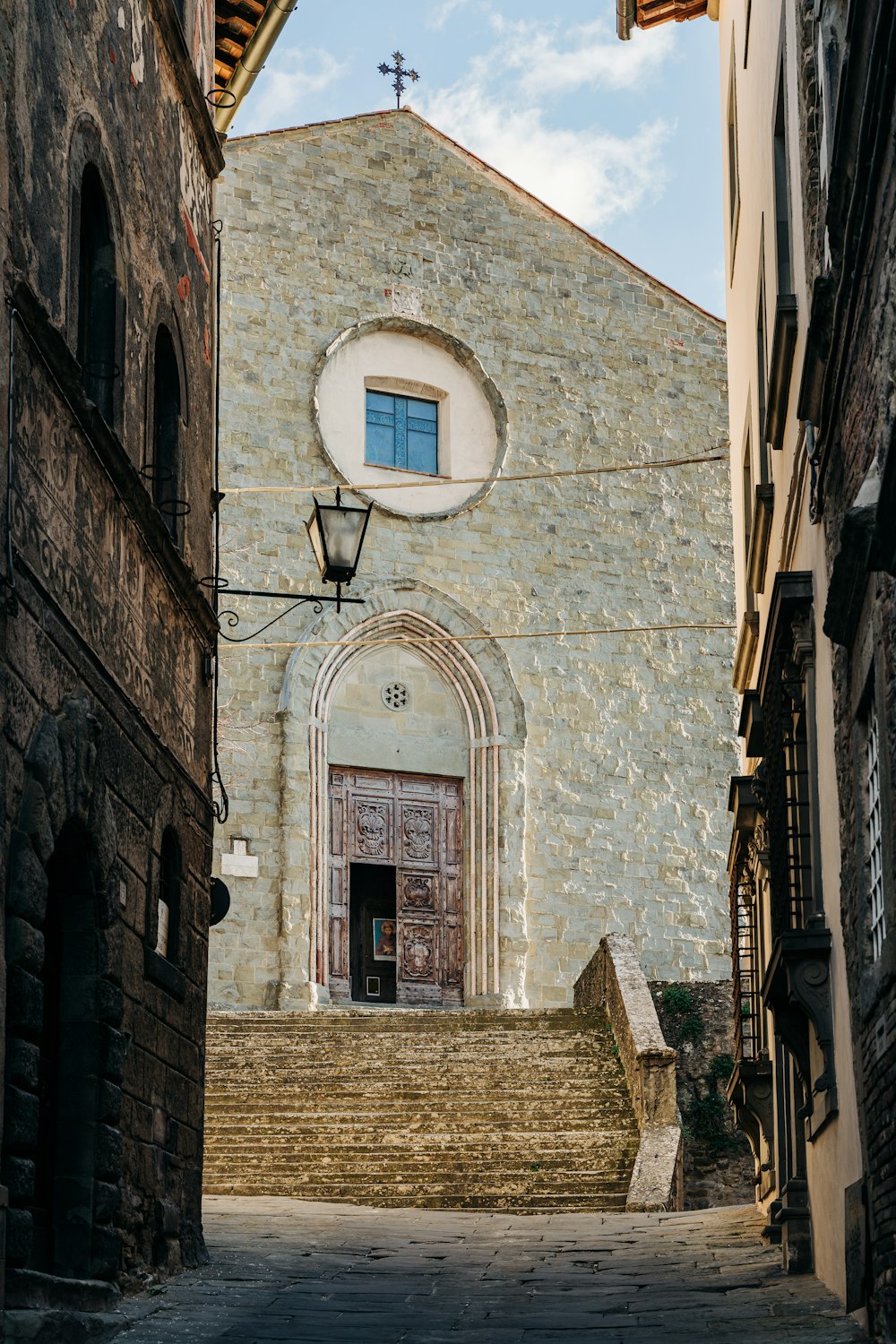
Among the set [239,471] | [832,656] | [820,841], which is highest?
[239,471]

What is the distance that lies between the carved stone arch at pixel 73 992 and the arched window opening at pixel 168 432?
264cm

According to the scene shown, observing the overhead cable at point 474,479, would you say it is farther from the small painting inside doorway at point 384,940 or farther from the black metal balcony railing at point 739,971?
the black metal balcony railing at point 739,971

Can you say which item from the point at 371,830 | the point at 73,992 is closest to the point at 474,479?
the point at 371,830

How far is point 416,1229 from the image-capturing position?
500 inches

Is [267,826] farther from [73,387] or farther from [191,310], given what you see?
[73,387]

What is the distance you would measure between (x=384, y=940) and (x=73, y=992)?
50.9 feet

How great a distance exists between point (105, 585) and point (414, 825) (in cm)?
1556

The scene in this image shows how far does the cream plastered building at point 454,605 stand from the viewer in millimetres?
23250

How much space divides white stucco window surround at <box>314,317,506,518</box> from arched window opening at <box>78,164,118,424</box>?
48.7 feet

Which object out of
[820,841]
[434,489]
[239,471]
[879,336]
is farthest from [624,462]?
[879,336]

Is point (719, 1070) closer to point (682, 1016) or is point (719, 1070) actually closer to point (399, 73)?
point (682, 1016)

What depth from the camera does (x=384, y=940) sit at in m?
23.8

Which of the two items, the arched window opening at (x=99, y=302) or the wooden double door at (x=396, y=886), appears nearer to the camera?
the arched window opening at (x=99, y=302)

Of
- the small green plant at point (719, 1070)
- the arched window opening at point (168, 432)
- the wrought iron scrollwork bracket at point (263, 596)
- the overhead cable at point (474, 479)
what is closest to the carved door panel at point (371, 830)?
the wrought iron scrollwork bracket at point (263, 596)
